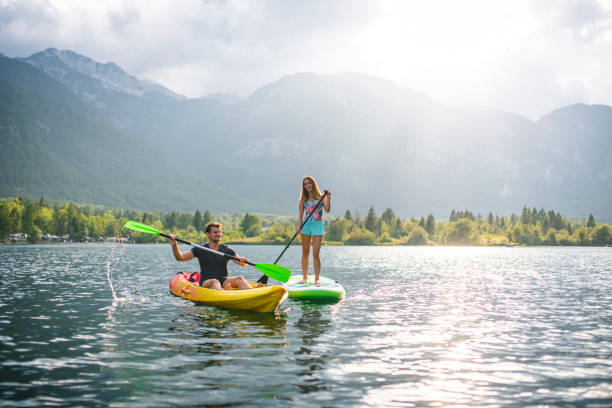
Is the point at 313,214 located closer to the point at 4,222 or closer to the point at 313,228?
the point at 313,228

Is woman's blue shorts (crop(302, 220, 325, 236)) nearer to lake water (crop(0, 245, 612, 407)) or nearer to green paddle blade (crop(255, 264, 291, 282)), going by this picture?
green paddle blade (crop(255, 264, 291, 282))

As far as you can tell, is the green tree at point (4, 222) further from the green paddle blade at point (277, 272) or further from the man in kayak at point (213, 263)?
the green paddle blade at point (277, 272)

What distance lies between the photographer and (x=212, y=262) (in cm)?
1598

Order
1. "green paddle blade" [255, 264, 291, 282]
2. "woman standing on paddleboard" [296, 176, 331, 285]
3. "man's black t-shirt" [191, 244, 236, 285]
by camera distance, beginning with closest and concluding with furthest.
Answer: "man's black t-shirt" [191, 244, 236, 285] < "green paddle blade" [255, 264, 291, 282] < "woman standing on paddleboard" [296, 176, 331, 285]

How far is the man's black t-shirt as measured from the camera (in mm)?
15812

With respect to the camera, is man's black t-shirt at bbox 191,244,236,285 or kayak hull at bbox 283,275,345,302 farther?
kayak hull at bbox 283,275,345,302

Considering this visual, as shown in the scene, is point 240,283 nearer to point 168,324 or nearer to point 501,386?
point 168,324

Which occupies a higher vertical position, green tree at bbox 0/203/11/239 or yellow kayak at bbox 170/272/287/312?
green tree at bbox 0/203/11/239

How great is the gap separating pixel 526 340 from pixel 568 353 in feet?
4.75

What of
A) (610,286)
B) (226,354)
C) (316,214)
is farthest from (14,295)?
(610,286)

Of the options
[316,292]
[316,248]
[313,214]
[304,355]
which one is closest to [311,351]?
[304,355]

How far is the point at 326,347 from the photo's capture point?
10695mm

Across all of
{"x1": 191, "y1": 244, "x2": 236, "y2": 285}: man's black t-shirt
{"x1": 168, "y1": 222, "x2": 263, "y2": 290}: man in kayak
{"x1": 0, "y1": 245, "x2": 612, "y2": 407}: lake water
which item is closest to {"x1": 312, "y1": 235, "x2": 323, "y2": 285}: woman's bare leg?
{"x1": 0, "y1": 245, "x2": 612, "y2": 407}: lake water

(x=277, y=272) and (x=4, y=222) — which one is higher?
(x=4, y=222)
